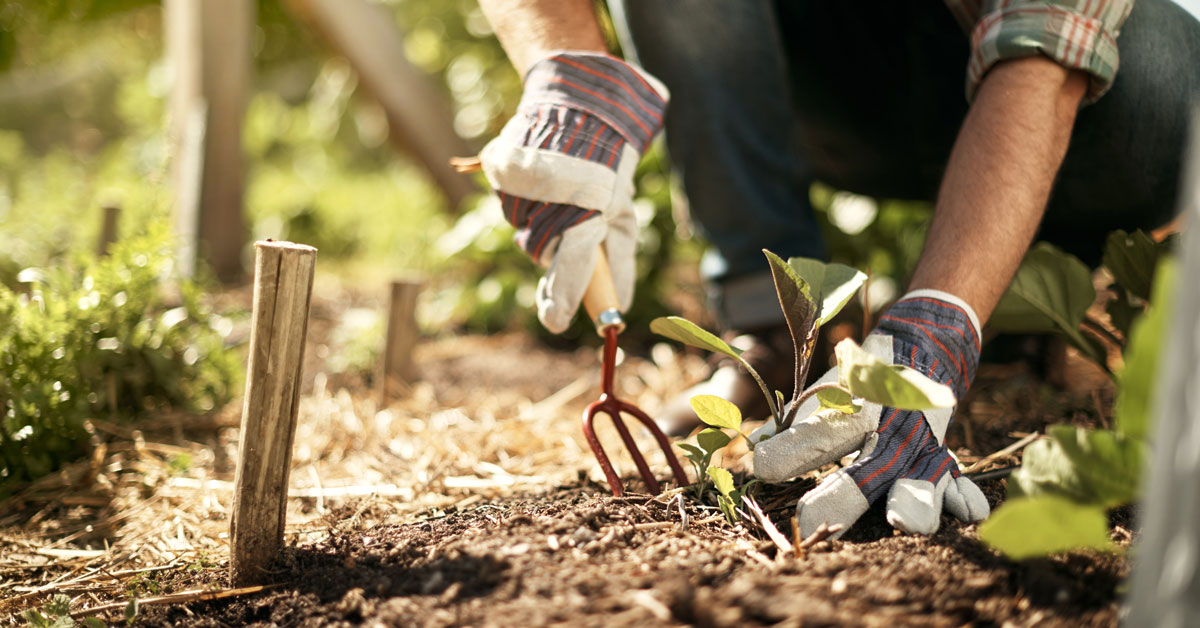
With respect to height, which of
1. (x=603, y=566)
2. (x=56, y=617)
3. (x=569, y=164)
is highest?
(x=569, y=164)

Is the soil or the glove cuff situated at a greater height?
the glove cuff

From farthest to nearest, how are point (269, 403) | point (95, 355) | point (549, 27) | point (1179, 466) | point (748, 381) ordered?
point (748, 381), point (95, 355), point (549, 27), point (269, 403), point (1179, 466)

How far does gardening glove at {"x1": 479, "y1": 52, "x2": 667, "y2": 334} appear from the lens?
3.51 ft

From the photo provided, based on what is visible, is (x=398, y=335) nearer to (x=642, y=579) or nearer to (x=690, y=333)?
(x=690, y=333)

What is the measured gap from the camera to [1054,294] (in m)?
1.20

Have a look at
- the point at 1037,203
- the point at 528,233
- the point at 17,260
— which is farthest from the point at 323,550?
the point at 17,260

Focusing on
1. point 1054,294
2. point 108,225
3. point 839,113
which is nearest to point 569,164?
point 1054,294

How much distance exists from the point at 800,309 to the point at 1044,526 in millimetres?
389

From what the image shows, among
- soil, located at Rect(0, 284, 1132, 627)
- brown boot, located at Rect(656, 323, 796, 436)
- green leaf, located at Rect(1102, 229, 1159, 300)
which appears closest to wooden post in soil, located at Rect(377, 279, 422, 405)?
soil, located at Rect(0, 284, 1132, 627)

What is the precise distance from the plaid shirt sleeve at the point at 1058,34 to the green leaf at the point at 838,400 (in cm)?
56

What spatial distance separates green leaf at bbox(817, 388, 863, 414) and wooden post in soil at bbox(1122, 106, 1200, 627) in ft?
1.21

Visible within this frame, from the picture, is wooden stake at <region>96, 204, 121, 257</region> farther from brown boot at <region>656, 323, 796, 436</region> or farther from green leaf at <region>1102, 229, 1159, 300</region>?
green leaf at <region>1102, 229, 1159, 300</region>

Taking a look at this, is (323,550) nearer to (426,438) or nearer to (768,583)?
(768,583)

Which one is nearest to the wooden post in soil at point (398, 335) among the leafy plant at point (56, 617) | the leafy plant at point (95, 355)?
the leafy plant at point (95, 355)
